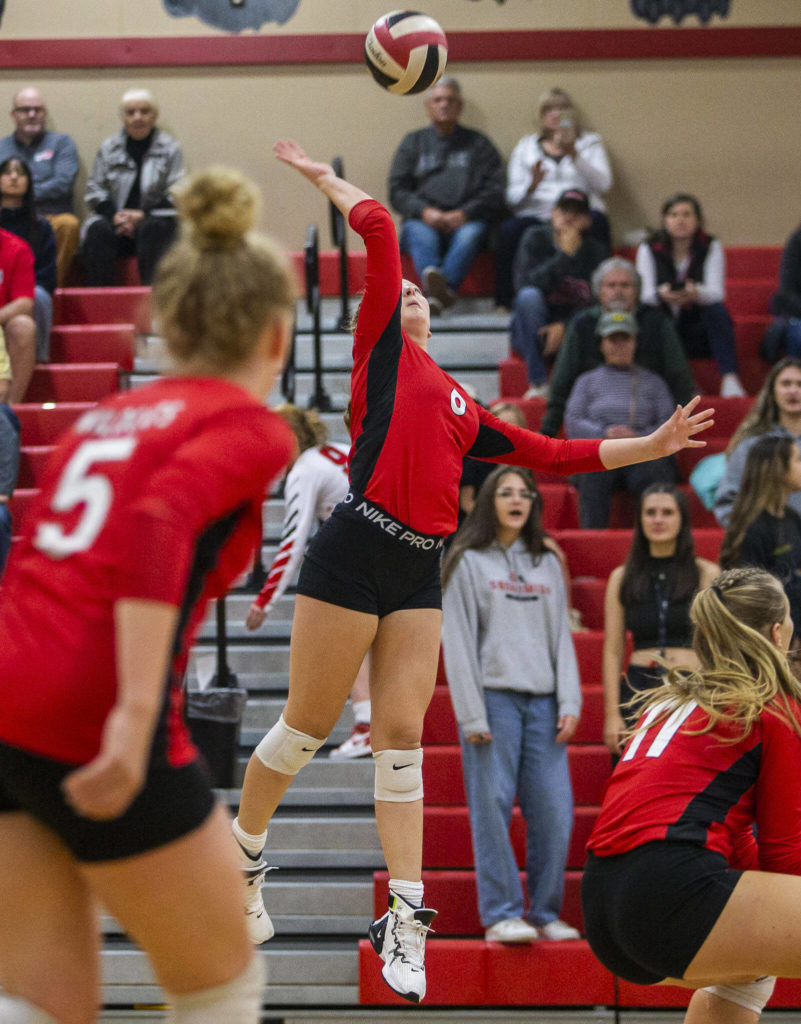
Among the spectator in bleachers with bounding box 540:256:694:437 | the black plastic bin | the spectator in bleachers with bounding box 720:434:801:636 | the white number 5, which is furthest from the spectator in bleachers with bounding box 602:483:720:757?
the white number 5

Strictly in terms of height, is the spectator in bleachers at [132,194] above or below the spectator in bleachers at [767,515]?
above

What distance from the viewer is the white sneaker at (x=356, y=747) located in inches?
227

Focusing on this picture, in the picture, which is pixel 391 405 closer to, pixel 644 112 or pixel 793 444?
pixel 793 444

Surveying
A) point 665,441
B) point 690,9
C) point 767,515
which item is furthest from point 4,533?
point 690,9

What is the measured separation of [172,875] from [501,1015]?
12.2 ft

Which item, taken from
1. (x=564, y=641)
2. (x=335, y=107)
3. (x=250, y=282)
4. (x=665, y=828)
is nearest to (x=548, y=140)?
(x=335, y=107)

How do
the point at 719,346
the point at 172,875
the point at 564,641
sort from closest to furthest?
the point at 172,875, the point at 564,641, the point at 719,346

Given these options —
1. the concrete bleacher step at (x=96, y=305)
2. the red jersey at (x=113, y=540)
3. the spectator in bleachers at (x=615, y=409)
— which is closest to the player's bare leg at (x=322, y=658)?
the red jersey at (x=113, y=540)

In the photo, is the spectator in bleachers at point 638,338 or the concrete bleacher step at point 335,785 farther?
the spectator in bleachers at point 638,338

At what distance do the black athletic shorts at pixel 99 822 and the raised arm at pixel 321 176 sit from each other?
5.79ft

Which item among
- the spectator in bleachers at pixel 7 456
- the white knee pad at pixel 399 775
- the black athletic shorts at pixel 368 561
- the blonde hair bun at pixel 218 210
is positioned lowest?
the white knee pad at pixel 399 775

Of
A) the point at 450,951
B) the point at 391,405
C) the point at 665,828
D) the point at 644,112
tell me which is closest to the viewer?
the point at 665,828

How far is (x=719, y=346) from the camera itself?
7812 millimetres

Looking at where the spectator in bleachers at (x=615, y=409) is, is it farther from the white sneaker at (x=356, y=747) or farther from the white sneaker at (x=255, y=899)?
the white sneaker at (x=255, y=899)
